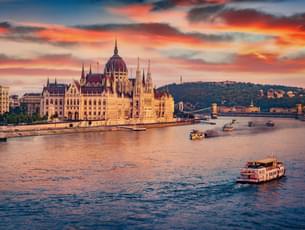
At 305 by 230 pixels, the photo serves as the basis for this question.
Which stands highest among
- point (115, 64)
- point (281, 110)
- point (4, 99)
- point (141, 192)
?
point (115, 64)

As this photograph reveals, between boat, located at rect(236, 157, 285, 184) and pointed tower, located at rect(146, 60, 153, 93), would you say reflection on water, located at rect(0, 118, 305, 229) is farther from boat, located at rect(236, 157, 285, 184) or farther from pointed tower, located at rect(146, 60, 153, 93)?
pointed tower, located at rect(146, 60, 153, 93)

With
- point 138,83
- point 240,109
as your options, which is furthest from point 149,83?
point 240,109

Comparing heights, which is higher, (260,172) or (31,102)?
(31,102)

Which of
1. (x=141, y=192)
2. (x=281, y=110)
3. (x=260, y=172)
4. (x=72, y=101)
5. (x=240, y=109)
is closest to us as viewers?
(x=141, y=192)

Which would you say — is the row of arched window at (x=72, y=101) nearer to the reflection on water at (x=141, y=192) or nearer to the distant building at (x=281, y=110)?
the reflection on water at (x=141, y=192)

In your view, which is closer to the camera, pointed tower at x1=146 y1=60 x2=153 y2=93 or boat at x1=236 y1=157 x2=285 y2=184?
boat at x1=236 y1=157 x2=285 y2=184

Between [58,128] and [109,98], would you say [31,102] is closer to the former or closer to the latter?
[109,98]

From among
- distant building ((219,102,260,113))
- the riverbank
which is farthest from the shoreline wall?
distant building ((219,102,260,113))
